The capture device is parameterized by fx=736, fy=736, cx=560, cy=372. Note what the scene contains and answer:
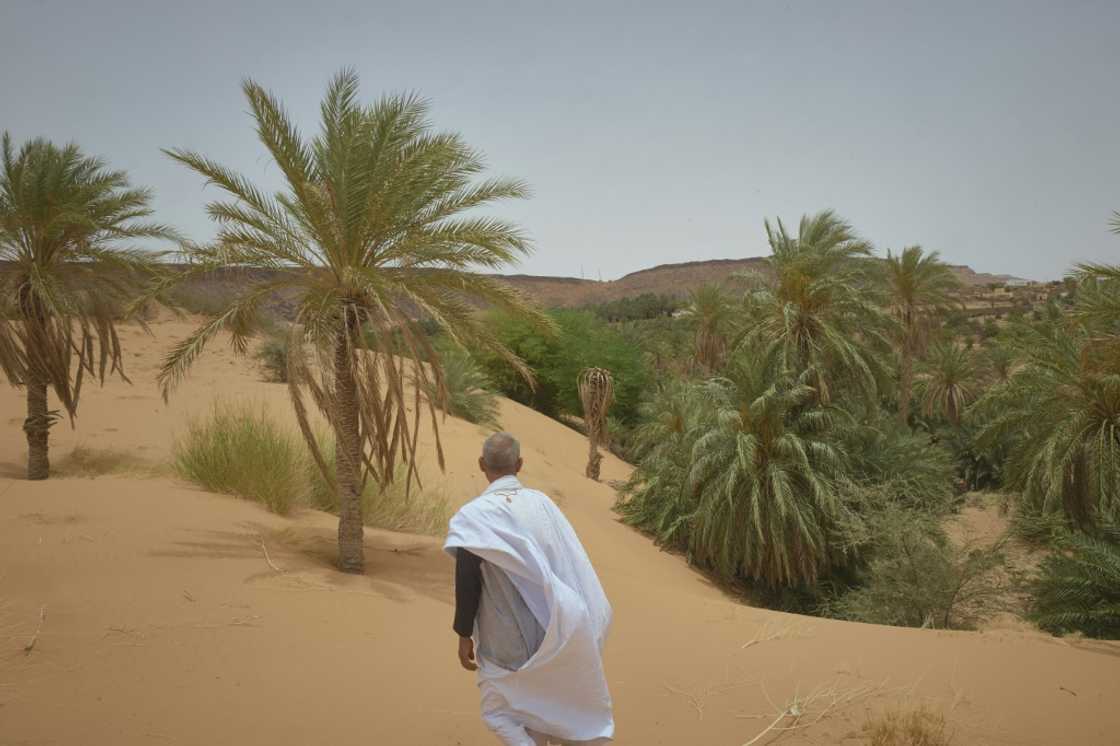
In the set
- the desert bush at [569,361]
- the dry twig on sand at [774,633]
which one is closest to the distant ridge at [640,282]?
the desert bush at [569,361]

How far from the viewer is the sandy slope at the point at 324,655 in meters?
4.96

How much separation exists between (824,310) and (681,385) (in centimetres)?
546

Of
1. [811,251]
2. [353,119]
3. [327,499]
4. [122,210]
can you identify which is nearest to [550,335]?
[353,119]

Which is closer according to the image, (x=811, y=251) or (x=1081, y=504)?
(x=1081, y=504)

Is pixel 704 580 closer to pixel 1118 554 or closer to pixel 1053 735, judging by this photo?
pixel 1118 554

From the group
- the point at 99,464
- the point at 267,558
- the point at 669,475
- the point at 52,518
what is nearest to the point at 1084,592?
the point at 267,558

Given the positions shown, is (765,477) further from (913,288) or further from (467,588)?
(913,288)

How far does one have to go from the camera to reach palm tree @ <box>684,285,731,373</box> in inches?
1344

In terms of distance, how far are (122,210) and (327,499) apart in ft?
19.2

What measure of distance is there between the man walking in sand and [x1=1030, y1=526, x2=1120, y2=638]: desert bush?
8548mm

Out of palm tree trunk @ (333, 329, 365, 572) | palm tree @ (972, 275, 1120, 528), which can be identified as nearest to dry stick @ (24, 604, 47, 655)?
palm tree trunk @ (333, 329, 365, 572)

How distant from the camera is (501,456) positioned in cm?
366

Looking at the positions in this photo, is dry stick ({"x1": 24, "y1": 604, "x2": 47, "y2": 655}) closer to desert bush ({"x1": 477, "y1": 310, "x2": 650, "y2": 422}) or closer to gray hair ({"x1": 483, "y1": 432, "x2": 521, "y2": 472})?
gray hair ({"x1": 483, "y1": 432, "x2": 521, "y2": 472})

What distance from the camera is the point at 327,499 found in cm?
1263
